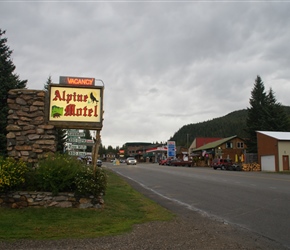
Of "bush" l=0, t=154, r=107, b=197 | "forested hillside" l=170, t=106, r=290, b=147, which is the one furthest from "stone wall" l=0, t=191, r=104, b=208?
"forested hillside" l=170, t=106, r=290, b=147

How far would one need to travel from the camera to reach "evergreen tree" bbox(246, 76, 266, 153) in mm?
65188

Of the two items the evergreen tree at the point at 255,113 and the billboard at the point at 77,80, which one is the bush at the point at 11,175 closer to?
the billboard at the point at 77,80

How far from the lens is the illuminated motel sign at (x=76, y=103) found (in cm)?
1171

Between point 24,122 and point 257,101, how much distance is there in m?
64.2

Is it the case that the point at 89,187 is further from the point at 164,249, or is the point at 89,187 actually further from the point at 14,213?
the point at 164,249

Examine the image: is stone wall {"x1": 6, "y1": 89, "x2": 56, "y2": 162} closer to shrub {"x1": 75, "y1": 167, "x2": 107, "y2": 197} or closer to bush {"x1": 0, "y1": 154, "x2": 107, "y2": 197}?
bush {"x1": 0, "y1": 154, "x2": 107, "y2": 197}

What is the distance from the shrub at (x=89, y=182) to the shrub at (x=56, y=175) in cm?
Answer: 21

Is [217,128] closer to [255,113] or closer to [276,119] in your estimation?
[255,113]

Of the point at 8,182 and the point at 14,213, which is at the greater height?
the point at 8,182

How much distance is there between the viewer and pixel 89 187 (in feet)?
32.8

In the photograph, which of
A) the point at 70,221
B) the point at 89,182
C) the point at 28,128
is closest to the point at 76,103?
the point at 28,128

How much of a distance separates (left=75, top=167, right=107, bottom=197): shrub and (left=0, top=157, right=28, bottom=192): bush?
165cm

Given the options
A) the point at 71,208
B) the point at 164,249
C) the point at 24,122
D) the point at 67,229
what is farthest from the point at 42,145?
the point at 164,249

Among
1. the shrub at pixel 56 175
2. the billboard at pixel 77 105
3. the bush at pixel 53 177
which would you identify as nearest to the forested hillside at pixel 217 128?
the billboard at pixel 77 105
